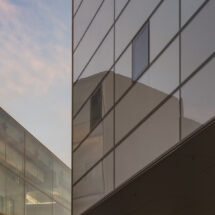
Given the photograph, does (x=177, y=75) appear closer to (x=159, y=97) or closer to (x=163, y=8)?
(x=159, y=97)

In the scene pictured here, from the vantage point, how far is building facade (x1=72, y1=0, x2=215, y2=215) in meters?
10.6

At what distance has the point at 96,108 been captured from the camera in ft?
55.8

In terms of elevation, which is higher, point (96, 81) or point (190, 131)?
point (96, 81)

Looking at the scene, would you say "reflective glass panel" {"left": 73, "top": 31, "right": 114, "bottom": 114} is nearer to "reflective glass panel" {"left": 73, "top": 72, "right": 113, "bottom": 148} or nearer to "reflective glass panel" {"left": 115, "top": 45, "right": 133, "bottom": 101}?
"reflective glass panel" {"left": 73, "top": 72, "right": 113, "bottom": 148}

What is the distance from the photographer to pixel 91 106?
17.6 meters

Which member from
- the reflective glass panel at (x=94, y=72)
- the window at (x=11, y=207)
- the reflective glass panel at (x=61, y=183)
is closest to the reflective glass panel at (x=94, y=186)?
the reflective glass panel at (x=94, y=72)

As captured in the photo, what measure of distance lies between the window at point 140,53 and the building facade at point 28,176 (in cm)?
1436

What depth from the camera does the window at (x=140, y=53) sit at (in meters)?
13.5

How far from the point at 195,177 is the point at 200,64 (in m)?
2.13

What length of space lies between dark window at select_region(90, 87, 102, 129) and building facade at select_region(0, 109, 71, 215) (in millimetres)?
10738

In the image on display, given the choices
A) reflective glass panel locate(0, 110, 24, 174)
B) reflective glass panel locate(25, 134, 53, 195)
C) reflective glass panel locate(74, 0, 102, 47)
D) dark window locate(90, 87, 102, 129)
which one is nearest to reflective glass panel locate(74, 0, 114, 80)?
reflective glass panel locate(74, 0, 102, 47)

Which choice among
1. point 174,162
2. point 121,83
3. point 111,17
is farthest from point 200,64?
point 111,17

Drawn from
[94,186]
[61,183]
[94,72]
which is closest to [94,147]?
[94,186]

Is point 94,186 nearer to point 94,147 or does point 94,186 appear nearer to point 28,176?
point 94,147
